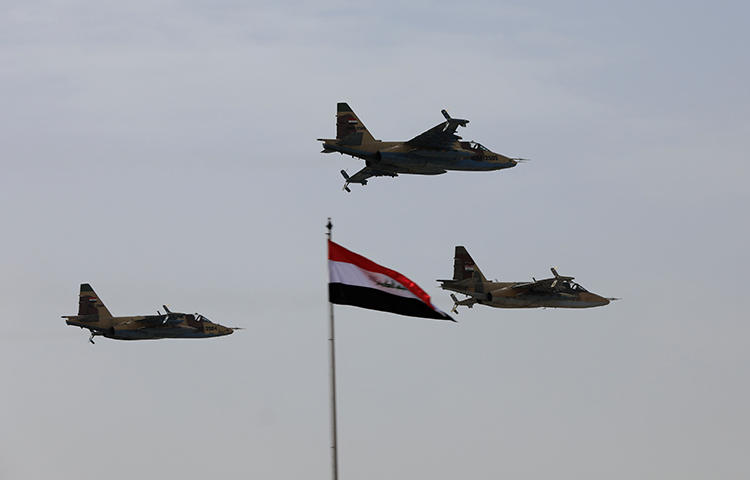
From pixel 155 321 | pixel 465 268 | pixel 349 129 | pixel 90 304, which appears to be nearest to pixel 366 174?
pixel 349 129

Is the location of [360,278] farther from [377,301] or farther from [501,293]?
[501,293]

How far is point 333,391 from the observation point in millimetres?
56656

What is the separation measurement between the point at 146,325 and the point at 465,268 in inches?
1294

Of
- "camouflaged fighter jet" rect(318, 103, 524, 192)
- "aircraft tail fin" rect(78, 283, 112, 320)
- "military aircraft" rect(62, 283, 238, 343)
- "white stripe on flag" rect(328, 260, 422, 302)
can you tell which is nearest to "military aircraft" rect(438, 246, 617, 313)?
"camouflaged fighter jet" rect(318, 103, 524, 192)

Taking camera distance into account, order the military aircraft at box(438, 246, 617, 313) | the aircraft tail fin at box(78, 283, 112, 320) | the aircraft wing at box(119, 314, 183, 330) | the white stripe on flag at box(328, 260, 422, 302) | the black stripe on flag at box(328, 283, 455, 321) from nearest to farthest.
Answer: the black stripe on flag at box(328, 283, 455, 321), the white stripe on flag at box(328, 260, 422, 302), the military aircraft at box(438, 246, 617, 313), the aircraft wing at box(119, 314, 183, 330), the aircraft tail fin at box(78, 283, 112, 320)

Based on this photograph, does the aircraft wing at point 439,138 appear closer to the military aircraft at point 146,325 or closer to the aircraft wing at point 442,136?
the aircraft wing at point 442,136

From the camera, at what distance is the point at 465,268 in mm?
138250

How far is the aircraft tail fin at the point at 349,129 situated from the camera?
122 m

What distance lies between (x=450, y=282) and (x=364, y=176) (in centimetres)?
1465

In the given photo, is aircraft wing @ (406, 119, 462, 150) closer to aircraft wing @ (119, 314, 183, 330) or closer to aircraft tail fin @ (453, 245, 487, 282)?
aircraft tail fin @ (453, 245, 487, 282)

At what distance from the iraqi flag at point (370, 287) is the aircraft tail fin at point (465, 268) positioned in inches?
2977

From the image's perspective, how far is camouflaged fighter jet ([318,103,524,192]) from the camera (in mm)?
120562

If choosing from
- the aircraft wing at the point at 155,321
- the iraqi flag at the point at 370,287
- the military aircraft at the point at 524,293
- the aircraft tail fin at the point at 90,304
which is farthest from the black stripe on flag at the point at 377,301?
the aircraft tail fin at the point at 90,304

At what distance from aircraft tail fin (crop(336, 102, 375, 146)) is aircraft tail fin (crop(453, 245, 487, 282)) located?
20308 mm
